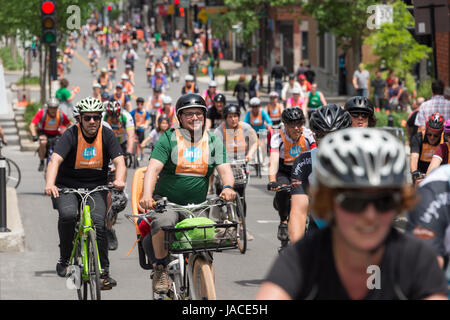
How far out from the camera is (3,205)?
11828 mm

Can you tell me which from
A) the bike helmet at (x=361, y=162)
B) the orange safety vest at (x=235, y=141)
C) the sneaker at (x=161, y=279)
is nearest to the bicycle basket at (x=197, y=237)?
the sneaker at (x=161, y=279)

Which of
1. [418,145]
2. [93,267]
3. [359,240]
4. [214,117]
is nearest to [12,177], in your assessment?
[214,117]

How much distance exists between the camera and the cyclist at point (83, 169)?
8.62 meters

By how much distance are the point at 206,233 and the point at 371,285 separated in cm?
320

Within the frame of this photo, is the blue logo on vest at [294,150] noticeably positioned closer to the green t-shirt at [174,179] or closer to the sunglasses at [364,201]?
the green t-shirt at [174,179]

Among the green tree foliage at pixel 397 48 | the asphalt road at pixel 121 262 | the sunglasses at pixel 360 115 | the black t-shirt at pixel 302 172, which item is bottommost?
the asphalt road at pixel 121 262

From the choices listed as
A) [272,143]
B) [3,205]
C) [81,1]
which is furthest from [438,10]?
[81,1]

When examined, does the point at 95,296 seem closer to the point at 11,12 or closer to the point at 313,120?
the point at 313,120

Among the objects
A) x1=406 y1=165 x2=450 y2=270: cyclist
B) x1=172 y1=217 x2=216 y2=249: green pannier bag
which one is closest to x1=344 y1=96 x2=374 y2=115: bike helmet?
x1=172 y1=217 x2=216 y2=249: green pannier bag

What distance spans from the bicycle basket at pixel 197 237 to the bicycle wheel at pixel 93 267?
1.09 meters

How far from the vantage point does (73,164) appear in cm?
901

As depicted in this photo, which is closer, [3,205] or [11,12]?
[3,205]

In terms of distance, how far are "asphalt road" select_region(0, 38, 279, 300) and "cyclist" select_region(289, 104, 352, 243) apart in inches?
110
